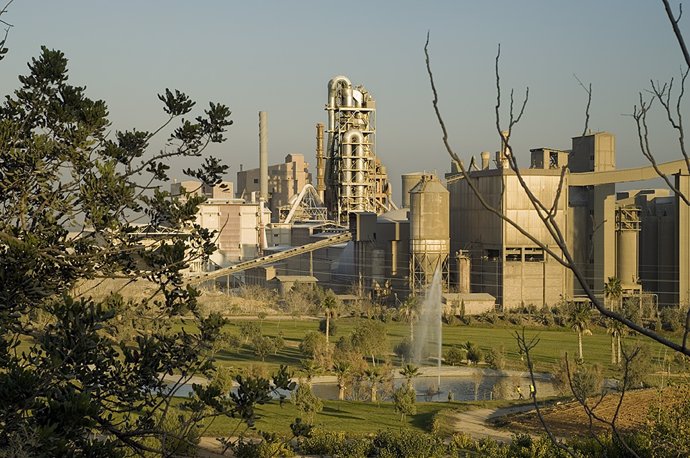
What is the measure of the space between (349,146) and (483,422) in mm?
54052

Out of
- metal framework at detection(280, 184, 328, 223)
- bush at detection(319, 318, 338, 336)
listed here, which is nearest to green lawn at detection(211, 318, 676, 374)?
bush at detection(319, 318, 338, 336)

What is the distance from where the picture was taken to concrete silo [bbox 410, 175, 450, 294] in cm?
6888

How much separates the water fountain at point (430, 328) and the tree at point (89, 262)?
3027 centimetres

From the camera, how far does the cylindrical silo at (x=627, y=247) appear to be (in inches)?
2680

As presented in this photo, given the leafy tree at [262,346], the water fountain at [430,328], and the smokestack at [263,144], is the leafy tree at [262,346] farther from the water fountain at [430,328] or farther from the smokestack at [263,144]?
the smokestack at [263,144]

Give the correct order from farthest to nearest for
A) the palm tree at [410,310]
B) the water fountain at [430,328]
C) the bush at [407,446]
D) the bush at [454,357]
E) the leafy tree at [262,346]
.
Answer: the palm tree at [410,310], the water fountain at [430,328], the bush at [454,357], the leafy tree at [262,346], the bush at [407,446]

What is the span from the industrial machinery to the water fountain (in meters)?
21.1

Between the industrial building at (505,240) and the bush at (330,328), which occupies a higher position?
the industrial building at (505,240)

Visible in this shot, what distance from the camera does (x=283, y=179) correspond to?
14125 centimetres

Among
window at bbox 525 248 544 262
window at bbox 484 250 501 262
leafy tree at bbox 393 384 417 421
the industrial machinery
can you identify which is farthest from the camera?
the industrial machinery

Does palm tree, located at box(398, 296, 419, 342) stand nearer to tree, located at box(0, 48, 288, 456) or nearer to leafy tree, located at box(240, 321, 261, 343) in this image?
leafy tree, located at box(240, 321, 261, 343)

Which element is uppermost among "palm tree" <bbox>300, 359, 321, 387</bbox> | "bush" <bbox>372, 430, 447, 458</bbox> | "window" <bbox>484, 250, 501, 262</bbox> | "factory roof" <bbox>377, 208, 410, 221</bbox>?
"factory roof" <bbox>377, 208, 410, 221</bbox>

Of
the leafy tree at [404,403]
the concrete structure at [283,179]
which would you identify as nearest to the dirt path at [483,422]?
the leafy tree at [404,403]

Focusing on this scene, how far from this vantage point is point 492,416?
35.5 m
